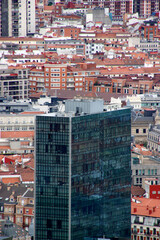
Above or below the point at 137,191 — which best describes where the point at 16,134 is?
below

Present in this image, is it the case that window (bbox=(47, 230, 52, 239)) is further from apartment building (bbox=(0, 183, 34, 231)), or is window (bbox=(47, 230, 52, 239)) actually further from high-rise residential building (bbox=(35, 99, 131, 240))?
apartment building (bbox=(0, 183, 34, 231))

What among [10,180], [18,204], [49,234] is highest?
[49,234]

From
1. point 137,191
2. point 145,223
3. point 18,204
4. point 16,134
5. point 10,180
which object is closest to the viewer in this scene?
point 145,223

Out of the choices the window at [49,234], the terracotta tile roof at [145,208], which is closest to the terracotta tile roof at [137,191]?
the terracotta tile roof at [145,208]

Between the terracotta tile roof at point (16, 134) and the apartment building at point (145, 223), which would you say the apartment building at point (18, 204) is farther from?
the terracotta tile roof at point (16, 134)

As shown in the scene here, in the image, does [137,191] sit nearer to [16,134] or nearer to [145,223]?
[145,223]

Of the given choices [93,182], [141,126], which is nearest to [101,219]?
[93,182]

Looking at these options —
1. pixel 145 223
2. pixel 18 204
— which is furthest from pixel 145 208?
pixel 18 204

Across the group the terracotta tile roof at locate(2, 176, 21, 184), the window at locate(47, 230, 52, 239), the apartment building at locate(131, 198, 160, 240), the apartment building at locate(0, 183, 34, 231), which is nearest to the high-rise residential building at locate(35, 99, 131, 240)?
the window at locate(47, 230, 52, 239)
